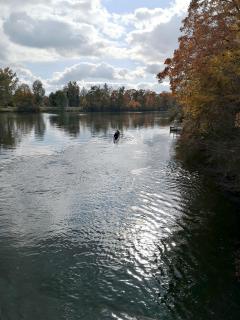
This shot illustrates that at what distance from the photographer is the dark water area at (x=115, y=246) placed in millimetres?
12602

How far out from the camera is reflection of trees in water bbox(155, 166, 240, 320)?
Result: 12.6 m

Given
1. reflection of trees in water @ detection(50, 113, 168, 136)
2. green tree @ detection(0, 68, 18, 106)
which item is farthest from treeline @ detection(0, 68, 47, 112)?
reflection of trees in water @ detection(50, 113, 168, 136)

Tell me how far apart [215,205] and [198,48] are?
11879 mm

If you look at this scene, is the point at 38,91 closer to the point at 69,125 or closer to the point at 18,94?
the point at 18,94

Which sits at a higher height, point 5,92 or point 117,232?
point 5,92

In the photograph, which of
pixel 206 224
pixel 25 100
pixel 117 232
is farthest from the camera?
pixel 25 100

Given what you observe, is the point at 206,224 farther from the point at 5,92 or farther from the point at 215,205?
the point at 5,92

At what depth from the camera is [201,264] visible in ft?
50.5

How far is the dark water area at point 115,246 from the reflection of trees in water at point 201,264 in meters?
0.04

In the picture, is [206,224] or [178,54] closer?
[206,224]

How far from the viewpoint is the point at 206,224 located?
65.5ft

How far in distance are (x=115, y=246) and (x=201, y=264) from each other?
14.4ft

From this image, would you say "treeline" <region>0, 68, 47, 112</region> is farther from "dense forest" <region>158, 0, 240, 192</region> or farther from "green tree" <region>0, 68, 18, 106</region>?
"dense forest" <region>158, 0, 240, 192</region>

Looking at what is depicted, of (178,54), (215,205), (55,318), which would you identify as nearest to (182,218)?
(215,205)
